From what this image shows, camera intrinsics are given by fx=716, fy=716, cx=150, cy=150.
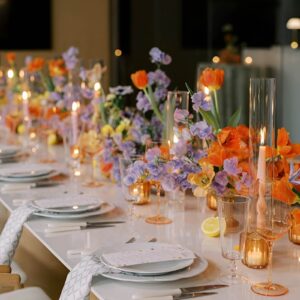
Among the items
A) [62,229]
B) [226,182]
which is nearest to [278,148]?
[226,182]

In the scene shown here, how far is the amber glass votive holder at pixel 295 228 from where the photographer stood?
2.04m

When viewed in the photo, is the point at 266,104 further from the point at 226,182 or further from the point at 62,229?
the point at 62,229

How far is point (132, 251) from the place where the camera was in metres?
1.89

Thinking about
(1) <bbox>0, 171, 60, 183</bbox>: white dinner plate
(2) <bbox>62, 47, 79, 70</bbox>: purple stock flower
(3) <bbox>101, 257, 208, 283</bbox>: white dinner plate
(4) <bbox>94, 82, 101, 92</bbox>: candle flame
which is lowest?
(3) <bbox>101, 257, 208, 283</bbox>: white dinner plate

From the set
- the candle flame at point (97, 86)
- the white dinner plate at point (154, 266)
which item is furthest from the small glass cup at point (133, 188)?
the candle flame at point (97, 86)

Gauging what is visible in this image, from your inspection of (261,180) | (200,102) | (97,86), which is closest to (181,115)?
(200,102)

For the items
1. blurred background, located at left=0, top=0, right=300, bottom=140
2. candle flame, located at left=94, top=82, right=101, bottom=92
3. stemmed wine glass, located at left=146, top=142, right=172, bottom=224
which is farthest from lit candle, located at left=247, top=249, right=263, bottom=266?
blurred background, located at left=0, top=0, right=300, bottom=140

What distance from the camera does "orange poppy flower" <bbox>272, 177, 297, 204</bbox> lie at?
2.00 metres

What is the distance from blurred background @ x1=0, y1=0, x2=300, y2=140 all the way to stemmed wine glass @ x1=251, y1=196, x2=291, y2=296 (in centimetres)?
470

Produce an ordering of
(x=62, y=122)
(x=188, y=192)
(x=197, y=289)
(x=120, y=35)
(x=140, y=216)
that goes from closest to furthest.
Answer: (x=197, y=289) < (x=140, y=216) < (x=188, y=192) < (x=62, y=122) < (x=120, y=35)

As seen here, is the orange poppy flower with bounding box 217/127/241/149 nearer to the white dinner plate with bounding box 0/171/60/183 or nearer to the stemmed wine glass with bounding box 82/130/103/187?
the stemmed wine glass with bounding box 82/130/103/187

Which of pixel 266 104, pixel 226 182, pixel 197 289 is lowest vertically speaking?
pixel 197 289

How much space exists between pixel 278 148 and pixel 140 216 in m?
0.57

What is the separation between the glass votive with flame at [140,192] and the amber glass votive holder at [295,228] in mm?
542
